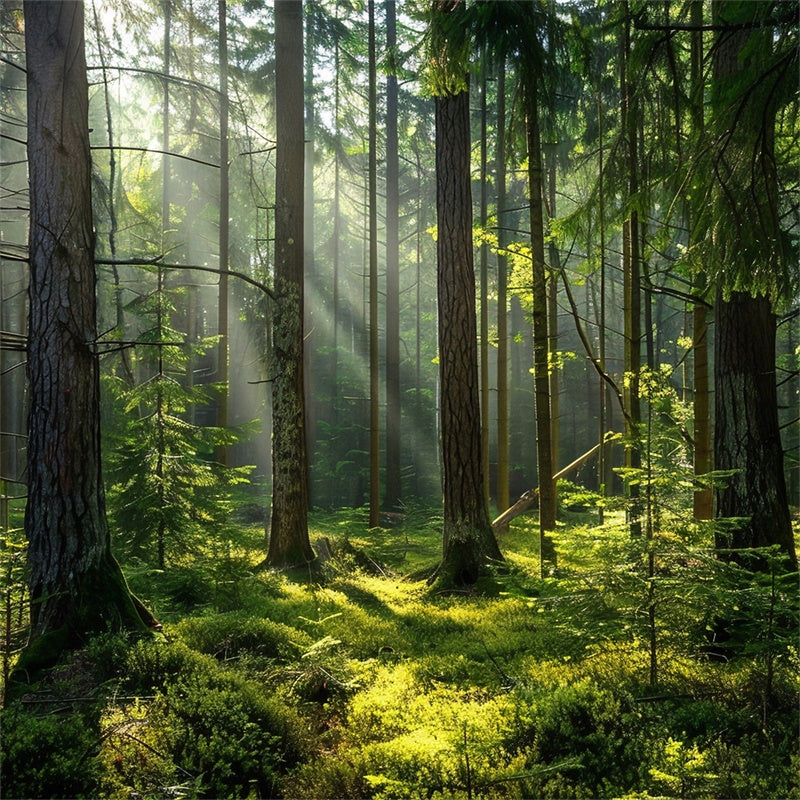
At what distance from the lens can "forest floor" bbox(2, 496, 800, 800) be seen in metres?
3.05

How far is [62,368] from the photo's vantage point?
511 centimetres

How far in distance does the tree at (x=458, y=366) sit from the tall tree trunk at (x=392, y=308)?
902 cm

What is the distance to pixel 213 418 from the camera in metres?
27.5

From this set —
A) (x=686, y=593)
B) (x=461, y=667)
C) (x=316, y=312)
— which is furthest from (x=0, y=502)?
(x=316, y=312)

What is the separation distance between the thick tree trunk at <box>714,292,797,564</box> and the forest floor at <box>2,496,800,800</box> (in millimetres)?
529

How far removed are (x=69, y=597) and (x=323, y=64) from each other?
788 inches

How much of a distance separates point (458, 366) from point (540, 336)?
1176 millimetres

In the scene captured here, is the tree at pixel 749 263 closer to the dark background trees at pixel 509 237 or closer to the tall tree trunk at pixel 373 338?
the dark background trees at pixel 509 237

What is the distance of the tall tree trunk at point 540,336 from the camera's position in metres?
7.20

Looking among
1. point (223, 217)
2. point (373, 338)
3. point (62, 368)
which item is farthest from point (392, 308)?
point (62, 368)

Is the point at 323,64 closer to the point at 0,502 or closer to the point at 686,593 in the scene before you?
the point at 0,502

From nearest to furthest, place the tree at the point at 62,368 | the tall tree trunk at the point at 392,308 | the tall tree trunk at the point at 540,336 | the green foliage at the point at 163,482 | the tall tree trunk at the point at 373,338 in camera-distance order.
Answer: the tree at the point at 62,368, the tall tree trunk at the point at 540,336, the green foliage at the point at 163,482, the tall tree trunk at the point at 373,338, the tall tree trunk at the point at 392,308

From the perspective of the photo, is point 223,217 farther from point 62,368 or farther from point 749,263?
point 749,263

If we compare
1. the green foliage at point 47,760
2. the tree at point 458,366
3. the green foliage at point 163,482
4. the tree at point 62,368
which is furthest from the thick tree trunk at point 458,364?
the green foliage at point 47,760
